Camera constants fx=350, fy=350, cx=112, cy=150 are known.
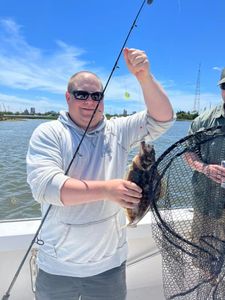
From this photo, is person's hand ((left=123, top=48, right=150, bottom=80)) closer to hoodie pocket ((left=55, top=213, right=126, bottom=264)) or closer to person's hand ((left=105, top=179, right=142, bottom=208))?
person's hand ((left=105, top=179, right=142, bottom=208))

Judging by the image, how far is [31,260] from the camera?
2648 millimetres

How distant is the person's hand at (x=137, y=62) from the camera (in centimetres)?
199

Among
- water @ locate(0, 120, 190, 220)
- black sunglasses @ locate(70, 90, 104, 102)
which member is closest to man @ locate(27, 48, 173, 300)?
black sunglasses @ locate(70, 90, 104, 102)

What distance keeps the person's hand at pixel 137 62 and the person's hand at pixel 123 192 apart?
0.66 metres

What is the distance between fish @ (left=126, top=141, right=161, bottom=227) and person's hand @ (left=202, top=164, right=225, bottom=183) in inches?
13.1

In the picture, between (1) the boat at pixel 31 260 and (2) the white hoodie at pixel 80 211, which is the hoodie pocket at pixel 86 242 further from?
(1) the boat at pixel 31 260

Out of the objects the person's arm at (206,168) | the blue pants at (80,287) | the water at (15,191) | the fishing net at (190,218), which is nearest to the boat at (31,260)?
the blue pants at (80,287)

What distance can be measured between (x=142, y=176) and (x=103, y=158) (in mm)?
350

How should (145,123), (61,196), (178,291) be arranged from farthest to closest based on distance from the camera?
1. (145,123)
2. (178,291)
3. (61,196)

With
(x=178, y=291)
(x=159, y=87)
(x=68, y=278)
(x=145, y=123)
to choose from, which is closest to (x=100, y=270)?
(x=68, y=278)

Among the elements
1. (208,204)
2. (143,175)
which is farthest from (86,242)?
(208,204)

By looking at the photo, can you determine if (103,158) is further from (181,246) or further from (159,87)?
(181,246)

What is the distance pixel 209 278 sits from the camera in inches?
72.9

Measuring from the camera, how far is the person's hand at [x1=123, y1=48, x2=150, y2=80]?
1990 millimetres
